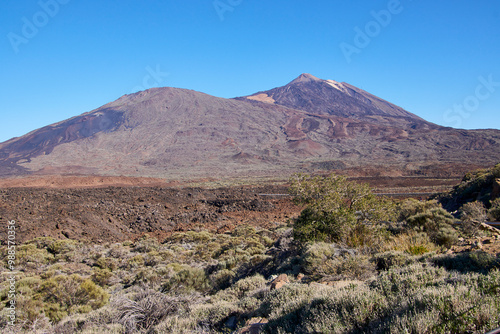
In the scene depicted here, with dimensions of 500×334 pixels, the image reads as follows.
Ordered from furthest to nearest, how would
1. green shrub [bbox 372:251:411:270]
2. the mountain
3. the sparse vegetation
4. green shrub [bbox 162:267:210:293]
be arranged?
the mountain < green shrub [bbox 162:267:210:293] < green shrub [bbox 372:251:411:270] < the sparse vegetation

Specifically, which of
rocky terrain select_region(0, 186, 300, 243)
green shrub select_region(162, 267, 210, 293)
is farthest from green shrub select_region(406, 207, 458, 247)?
rocky terrain select_region(0, 186, 300, 243)

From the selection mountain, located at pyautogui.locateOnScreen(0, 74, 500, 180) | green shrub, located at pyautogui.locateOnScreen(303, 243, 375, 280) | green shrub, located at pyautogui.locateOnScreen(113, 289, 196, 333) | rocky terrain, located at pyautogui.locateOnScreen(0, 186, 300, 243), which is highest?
mountain, located at pyautogui.locateOnScreen(0, 74, 500, 180)

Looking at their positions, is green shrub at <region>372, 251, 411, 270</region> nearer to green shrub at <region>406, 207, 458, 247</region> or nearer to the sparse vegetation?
the sparse vegetation

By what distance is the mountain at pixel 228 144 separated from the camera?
7662 cm

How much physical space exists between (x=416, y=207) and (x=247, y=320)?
1089cm

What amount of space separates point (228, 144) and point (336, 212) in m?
97.5

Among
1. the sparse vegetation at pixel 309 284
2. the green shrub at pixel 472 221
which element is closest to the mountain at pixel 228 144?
the green shrub at pixel 472 221

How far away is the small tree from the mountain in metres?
52.3

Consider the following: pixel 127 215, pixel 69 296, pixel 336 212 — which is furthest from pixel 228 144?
pixel 69 296

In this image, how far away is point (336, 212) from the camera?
26.5ft

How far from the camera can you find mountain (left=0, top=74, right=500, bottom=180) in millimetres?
76625

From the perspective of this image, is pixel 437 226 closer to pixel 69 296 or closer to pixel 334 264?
pixel 334 264

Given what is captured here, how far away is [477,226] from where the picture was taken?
7641 mm

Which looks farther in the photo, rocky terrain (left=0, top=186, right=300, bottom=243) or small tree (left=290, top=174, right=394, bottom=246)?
rocky terrain (left=0, top=186, right=300, bottom=243)
